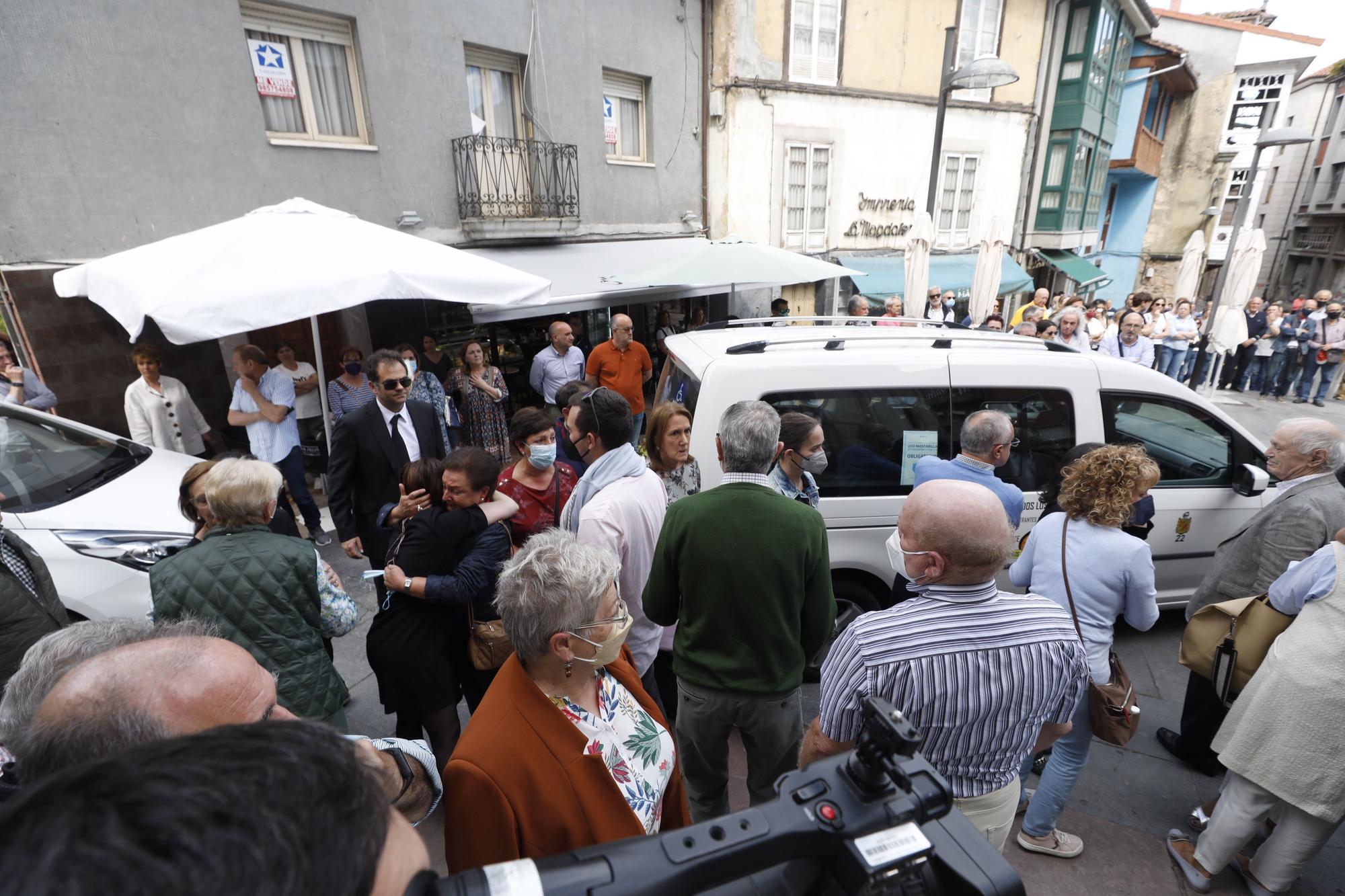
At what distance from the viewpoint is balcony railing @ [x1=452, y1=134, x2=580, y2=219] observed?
8164mm

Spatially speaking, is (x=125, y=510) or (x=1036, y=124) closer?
(x=125, y=510)

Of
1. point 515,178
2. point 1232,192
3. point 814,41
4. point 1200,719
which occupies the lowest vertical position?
point 1200,719

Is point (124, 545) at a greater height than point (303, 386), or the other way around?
point (303, 386)

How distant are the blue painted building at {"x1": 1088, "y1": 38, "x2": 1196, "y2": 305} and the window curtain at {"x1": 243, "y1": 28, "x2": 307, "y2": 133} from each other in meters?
22.5

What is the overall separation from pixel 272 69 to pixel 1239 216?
46.1 feet

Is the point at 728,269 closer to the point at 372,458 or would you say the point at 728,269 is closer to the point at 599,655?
the point at 372,458

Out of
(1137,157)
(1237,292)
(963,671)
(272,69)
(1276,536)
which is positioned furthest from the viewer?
(1137,157)

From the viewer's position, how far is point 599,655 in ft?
5.45

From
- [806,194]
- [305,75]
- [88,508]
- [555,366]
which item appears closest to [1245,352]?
[806,194]

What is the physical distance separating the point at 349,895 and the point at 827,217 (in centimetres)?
1391

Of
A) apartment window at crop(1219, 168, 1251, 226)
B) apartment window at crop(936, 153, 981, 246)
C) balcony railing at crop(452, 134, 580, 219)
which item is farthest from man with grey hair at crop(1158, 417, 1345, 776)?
apartment window at crop(1219, 168, 1251, 226)

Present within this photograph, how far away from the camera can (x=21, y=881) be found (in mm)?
446

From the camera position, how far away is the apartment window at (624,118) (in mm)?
9914

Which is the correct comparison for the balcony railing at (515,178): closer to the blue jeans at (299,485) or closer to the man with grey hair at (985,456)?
the blue jeans at (299,485)
